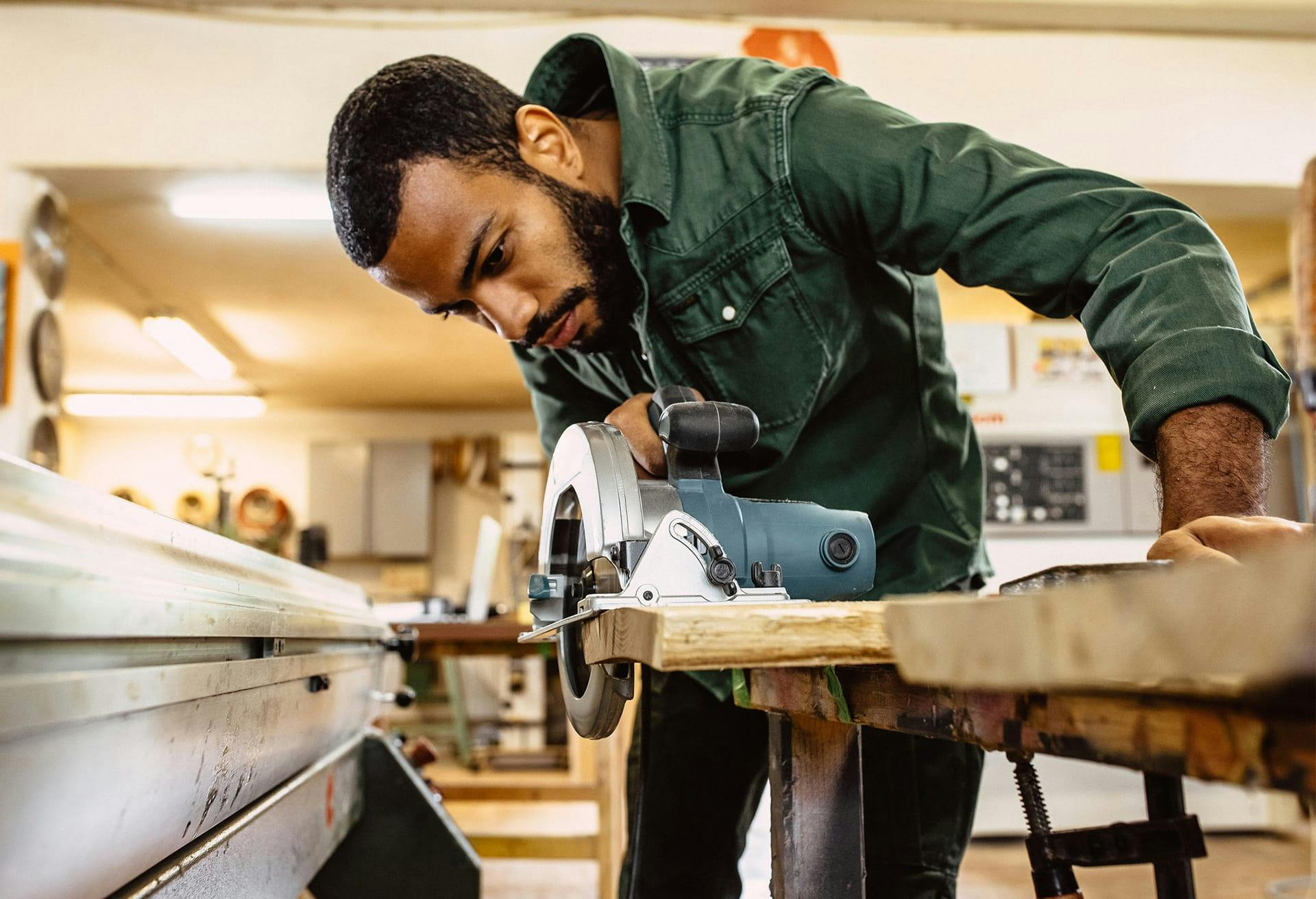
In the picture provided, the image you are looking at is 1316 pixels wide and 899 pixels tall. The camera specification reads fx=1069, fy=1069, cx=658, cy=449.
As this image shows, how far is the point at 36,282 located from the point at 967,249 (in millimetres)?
2969

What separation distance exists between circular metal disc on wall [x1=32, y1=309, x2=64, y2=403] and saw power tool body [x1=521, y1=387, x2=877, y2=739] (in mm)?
2676

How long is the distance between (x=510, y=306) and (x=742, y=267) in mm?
252

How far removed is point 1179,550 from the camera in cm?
56

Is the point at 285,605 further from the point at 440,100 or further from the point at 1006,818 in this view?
the point at 1006,818

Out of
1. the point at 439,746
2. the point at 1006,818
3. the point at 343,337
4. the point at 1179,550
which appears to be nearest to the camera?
the point at 1179,550

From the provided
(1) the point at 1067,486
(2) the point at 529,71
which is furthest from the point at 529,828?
(2) the point at 529,71

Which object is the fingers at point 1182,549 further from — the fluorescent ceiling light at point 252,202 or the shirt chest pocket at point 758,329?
the fluorescent ceiling light at point 252,202

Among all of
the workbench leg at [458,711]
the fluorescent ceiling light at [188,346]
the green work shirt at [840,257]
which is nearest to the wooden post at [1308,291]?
the green work shirt at [840,257]

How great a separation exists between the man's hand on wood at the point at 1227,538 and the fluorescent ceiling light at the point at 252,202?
321cm

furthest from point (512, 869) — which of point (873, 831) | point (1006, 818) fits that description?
point (873, 831)

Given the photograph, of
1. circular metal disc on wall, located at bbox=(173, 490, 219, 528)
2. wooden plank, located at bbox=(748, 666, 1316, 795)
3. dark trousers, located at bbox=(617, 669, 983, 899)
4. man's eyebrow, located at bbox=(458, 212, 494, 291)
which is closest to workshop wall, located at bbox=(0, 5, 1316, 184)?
man's eyebrow, located at bbox=(458, 212, 494, 291)

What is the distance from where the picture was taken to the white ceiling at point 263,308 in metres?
3.56

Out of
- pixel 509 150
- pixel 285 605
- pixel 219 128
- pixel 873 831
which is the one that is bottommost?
pixel 873 831

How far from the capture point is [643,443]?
97cm
